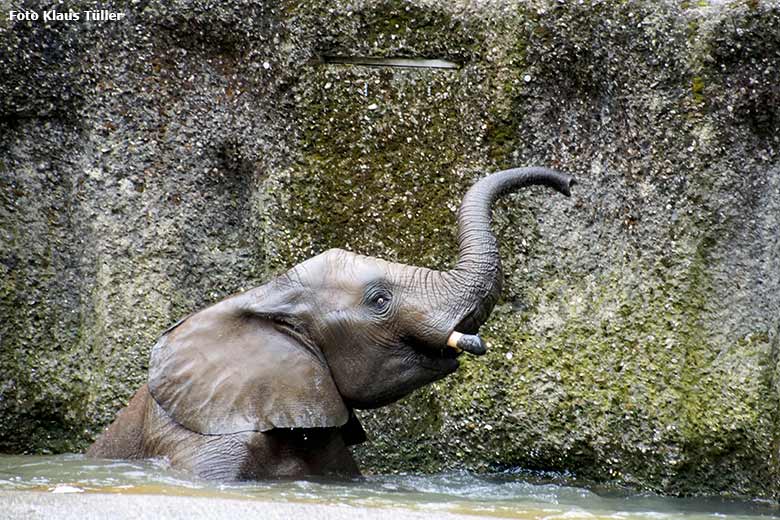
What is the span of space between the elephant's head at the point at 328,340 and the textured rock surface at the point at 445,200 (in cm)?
112

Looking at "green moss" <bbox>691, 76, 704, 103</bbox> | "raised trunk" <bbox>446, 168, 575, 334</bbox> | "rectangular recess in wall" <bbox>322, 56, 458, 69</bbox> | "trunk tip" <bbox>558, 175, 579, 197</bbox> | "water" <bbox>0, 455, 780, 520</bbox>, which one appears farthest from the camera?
"rectangular recess in wall" <bbox>322, 56, 458, 69</bbox>

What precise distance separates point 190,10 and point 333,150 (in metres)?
0.91

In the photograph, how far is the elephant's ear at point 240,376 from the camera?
5484mm

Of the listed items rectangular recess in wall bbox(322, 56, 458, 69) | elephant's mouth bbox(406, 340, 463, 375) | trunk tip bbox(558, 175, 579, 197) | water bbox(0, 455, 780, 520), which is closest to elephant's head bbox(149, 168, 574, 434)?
elephant's mouth bbox(406, 340, 463, 375)

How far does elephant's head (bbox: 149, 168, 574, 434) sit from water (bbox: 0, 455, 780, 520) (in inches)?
11.5

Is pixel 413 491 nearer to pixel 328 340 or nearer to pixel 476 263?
pixel 328 340

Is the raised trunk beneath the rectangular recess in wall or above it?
beneath

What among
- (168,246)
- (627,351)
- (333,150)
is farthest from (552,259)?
(168,246)

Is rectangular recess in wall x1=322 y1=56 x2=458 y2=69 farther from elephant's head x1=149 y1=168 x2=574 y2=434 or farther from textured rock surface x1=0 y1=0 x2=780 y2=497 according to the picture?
elephant's head x1=149 y1=168 x2=574 y2=434

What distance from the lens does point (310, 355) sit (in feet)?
18.3

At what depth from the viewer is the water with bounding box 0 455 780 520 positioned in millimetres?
4512

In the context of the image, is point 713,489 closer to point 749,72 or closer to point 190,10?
point 749,72

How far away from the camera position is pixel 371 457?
6734mm

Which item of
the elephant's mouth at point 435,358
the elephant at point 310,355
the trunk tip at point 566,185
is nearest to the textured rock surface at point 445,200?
the trunk tip at point 566,185
